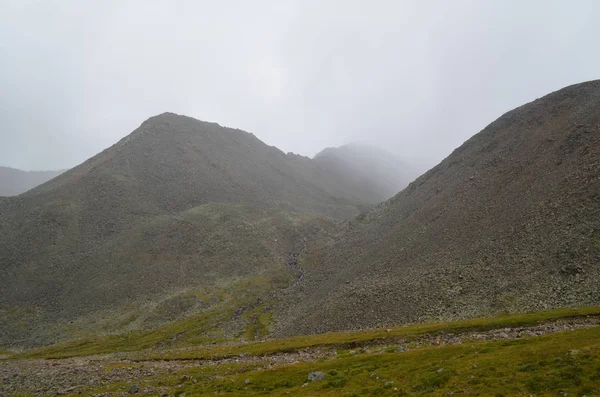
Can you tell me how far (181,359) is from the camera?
52750 millimetres

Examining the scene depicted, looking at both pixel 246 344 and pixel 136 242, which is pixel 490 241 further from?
pixel 136 242

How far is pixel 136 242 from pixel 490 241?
106 metres

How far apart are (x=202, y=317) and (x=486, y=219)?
230ft

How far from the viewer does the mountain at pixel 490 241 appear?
52812mm

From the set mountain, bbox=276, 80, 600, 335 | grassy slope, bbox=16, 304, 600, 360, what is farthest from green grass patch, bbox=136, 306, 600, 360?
mountain, bbox=276, 80, 600, 335

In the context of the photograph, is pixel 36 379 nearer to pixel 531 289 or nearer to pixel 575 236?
pixel 531 289

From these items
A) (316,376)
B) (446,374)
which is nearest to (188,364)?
(316,376)

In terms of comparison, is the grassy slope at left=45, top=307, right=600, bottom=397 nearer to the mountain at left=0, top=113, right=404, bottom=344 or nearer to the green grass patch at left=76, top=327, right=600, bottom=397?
the green grass patch at left=76, top=327, right=600, bottom=397

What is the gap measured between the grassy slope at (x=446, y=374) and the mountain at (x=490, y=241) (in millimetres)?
14212

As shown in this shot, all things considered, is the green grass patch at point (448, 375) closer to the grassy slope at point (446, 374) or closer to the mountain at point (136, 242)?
the grassy slope at point (446, 374)

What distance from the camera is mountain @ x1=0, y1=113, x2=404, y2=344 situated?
9712 cm

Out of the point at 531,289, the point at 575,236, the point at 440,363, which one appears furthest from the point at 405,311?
the point at 440,363

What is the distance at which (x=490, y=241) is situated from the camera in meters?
66.1

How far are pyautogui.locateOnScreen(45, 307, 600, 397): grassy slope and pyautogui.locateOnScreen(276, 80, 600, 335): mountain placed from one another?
14212 millimetres
